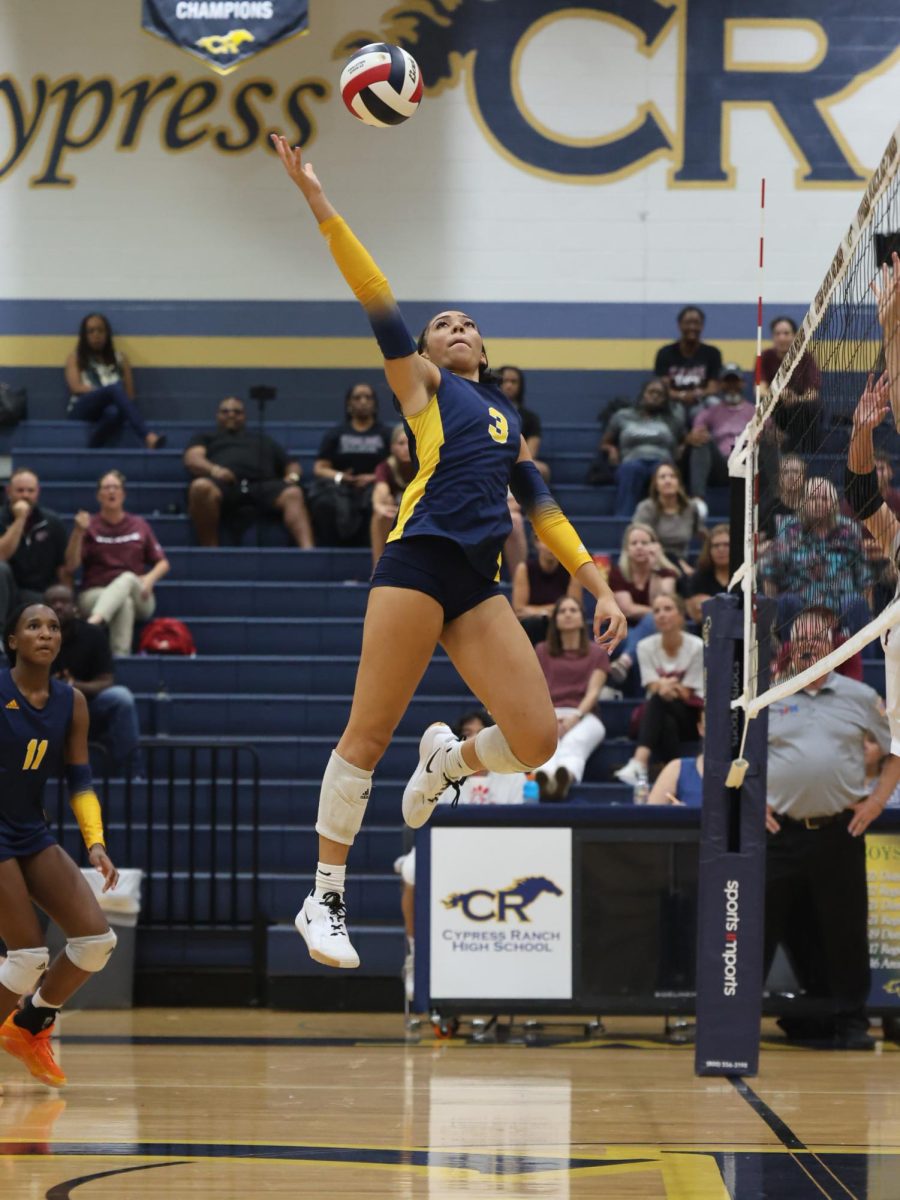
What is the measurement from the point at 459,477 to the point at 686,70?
13.0 metres

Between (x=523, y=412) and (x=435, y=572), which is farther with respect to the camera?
(x=523, y=412)

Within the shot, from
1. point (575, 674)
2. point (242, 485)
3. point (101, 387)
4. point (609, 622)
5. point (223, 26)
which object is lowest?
point (575, 674)

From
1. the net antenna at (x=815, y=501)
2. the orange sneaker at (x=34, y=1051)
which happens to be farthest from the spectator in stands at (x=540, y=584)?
the orange sneaker at (x=34, y=1051)

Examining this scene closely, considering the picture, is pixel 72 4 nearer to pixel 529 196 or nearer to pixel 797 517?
pixel 529 196

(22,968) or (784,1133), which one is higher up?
(22,968)

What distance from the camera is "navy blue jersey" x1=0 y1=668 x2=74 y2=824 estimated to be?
787 centimetres

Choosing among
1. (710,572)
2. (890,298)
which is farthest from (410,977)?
(890,298)

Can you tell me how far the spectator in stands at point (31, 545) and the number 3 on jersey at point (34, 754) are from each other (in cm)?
563

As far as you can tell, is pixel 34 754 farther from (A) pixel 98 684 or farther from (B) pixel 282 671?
(B) pixel 282 671

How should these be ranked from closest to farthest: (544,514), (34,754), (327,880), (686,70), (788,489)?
(327,880)
(544,514)
(34,754)
(788,489)
(686,70)

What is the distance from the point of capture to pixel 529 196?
17625 millimetres

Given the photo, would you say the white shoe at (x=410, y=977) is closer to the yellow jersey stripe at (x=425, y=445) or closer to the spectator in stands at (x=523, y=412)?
the yellow jersey stripe at (x=425, y=445)

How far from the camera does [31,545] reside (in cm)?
1369

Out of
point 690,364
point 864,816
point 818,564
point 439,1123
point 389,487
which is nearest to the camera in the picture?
point 439,1123
